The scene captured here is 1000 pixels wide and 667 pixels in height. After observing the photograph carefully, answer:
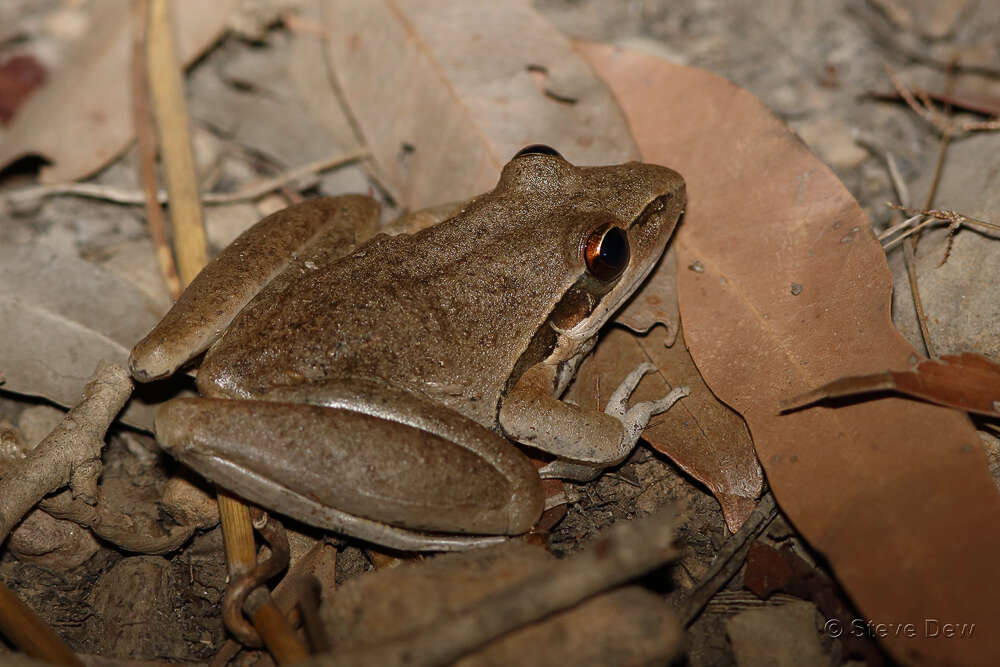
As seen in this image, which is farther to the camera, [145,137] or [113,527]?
[145,137]

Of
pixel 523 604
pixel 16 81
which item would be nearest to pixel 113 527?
pixel 523 604

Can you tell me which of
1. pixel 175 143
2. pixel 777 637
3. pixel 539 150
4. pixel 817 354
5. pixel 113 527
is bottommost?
pixel 777 637

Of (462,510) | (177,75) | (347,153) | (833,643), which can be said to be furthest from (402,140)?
(833,643)

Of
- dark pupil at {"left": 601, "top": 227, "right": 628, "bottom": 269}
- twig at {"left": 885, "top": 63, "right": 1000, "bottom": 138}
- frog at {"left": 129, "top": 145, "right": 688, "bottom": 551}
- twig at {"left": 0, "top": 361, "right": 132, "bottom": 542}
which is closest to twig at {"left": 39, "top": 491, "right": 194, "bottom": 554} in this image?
twig at {"left": 0, "top": 361, "right": 132, "bottom": 542}

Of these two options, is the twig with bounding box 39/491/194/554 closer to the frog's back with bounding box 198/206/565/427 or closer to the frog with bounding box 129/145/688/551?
the frog with bounding box 129/145/688/551

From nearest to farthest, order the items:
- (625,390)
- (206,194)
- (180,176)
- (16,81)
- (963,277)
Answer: (963,277), (625,390), (180,176), (206,194), (16,81)

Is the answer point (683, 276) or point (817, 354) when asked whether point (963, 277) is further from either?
point (683, 276)

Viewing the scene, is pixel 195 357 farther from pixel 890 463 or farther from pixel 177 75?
pixel 890 463

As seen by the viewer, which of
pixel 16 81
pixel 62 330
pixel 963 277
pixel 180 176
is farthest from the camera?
pixel 16 81
